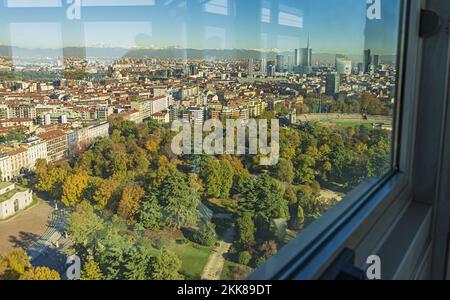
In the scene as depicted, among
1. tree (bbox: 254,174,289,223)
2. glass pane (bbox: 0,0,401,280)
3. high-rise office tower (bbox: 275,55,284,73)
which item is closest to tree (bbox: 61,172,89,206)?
glass pane (bbox: 0,0,401,280)

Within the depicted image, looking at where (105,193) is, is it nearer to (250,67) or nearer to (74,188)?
(74,188)

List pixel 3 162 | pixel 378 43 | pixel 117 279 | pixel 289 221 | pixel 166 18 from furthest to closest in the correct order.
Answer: pixel 378 43 → pixel 289 221 → pixel 166 18 → pixel 117 279 → pixel 3 162

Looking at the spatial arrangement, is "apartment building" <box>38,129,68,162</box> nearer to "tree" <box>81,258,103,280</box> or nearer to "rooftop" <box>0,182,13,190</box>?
"rooftop" <box>0,182,13,190</box>

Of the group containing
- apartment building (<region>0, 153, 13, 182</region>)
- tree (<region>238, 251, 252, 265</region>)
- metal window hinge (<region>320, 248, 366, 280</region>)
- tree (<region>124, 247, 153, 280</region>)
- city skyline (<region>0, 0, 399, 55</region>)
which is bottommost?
tree (<region>238, 251, 252, 265</region>)

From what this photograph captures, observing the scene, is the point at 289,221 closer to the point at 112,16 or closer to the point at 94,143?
the point at 94,143

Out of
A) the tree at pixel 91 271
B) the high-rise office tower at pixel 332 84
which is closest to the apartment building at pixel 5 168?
the tree at pixel 91 271

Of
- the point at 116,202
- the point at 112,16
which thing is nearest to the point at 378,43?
the point at 112,16
